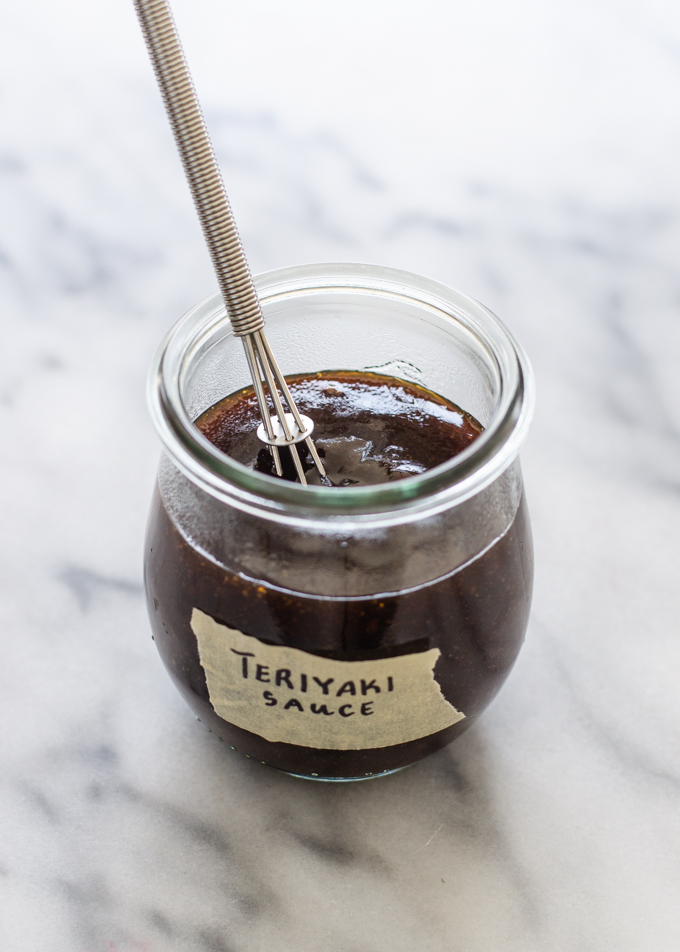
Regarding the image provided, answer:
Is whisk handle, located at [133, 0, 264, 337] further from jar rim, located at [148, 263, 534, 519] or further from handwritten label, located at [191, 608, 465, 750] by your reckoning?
handwritten label, located at [191, 608, 465, 750]

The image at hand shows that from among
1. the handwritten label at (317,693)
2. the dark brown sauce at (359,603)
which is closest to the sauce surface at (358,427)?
the dark brown sauce at (359,603)

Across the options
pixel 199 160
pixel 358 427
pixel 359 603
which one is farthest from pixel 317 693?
pixel 199 160

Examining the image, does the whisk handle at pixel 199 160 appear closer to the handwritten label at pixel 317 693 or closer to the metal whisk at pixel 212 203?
the metal whisk at pixel 212 203

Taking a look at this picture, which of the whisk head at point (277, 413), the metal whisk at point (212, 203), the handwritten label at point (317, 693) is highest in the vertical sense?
the metal whisk at point (212, 203)

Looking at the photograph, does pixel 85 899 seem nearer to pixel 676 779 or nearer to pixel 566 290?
pixel 676 779

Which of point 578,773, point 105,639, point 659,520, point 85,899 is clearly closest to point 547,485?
point 659,520
